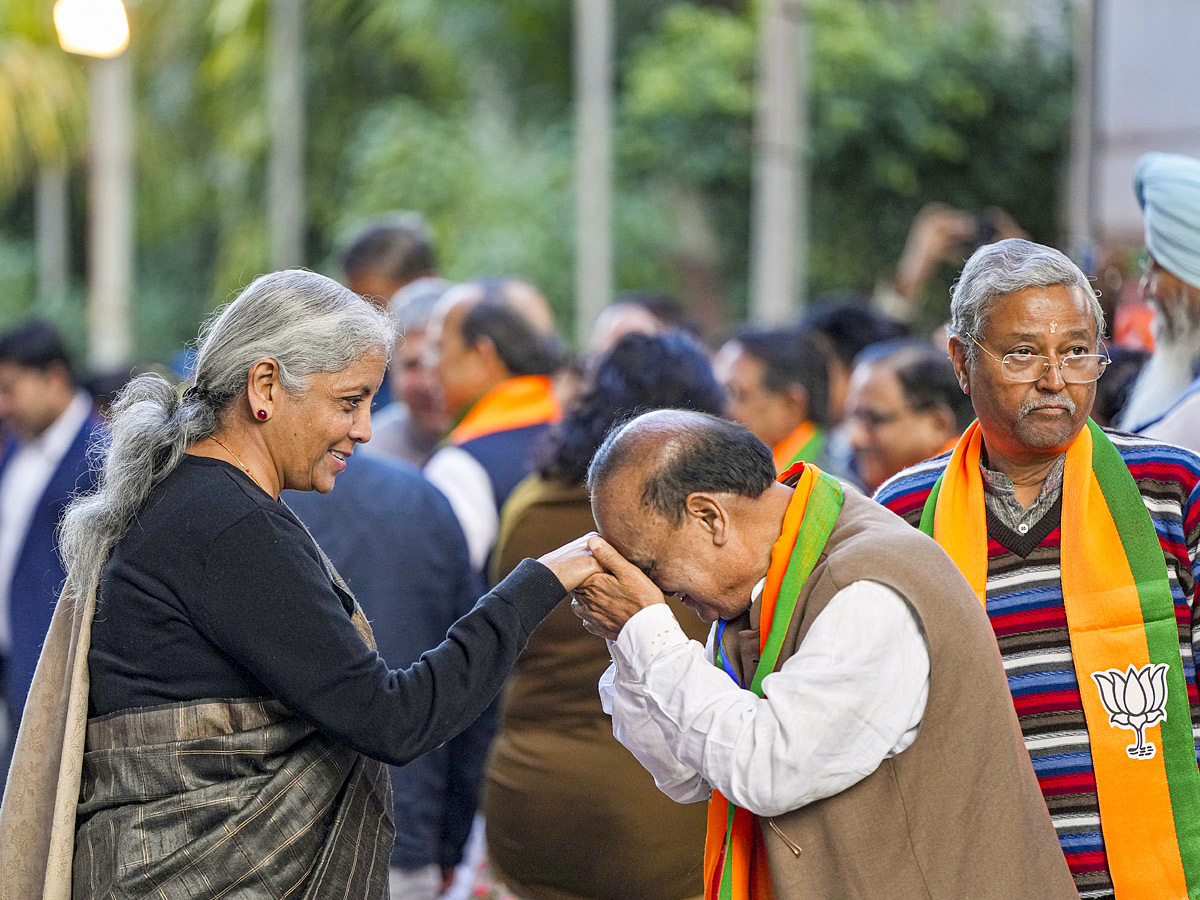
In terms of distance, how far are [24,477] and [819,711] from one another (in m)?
4.88

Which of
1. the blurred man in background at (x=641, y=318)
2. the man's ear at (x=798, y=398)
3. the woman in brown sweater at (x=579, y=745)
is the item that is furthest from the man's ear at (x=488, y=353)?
the blurred man in background at (x=641, y=318)

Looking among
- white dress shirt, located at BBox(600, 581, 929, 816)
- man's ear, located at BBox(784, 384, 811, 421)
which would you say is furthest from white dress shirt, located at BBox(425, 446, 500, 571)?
white dress shirt, located at BBox(600, 581, 929, 816)

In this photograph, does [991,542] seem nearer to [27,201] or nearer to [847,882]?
[847,882]

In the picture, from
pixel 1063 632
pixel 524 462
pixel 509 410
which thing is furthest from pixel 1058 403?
pixel 509 410

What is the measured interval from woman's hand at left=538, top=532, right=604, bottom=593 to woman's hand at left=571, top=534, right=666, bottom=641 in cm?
1

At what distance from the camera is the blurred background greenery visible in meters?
14.9

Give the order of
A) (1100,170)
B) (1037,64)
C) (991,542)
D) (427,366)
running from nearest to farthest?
(991,542) < (427,366) < (1100,170) < (1037,64)

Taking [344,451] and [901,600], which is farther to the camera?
[344,451]

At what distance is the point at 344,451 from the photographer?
8.61ft

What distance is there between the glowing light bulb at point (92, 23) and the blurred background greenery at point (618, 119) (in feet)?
7.62

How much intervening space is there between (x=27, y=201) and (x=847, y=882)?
30.8 meters

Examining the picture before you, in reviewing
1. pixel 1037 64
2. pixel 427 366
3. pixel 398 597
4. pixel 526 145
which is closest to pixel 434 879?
pixel 398 597

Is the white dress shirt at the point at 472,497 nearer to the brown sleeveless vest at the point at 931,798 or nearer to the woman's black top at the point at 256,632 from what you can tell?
the woman's black top at the point at 256,632

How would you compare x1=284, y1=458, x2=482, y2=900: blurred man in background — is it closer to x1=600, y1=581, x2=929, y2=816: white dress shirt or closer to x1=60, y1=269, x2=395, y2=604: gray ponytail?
x1=60, y1=269, x2=395, y2=604: gray ponytail
